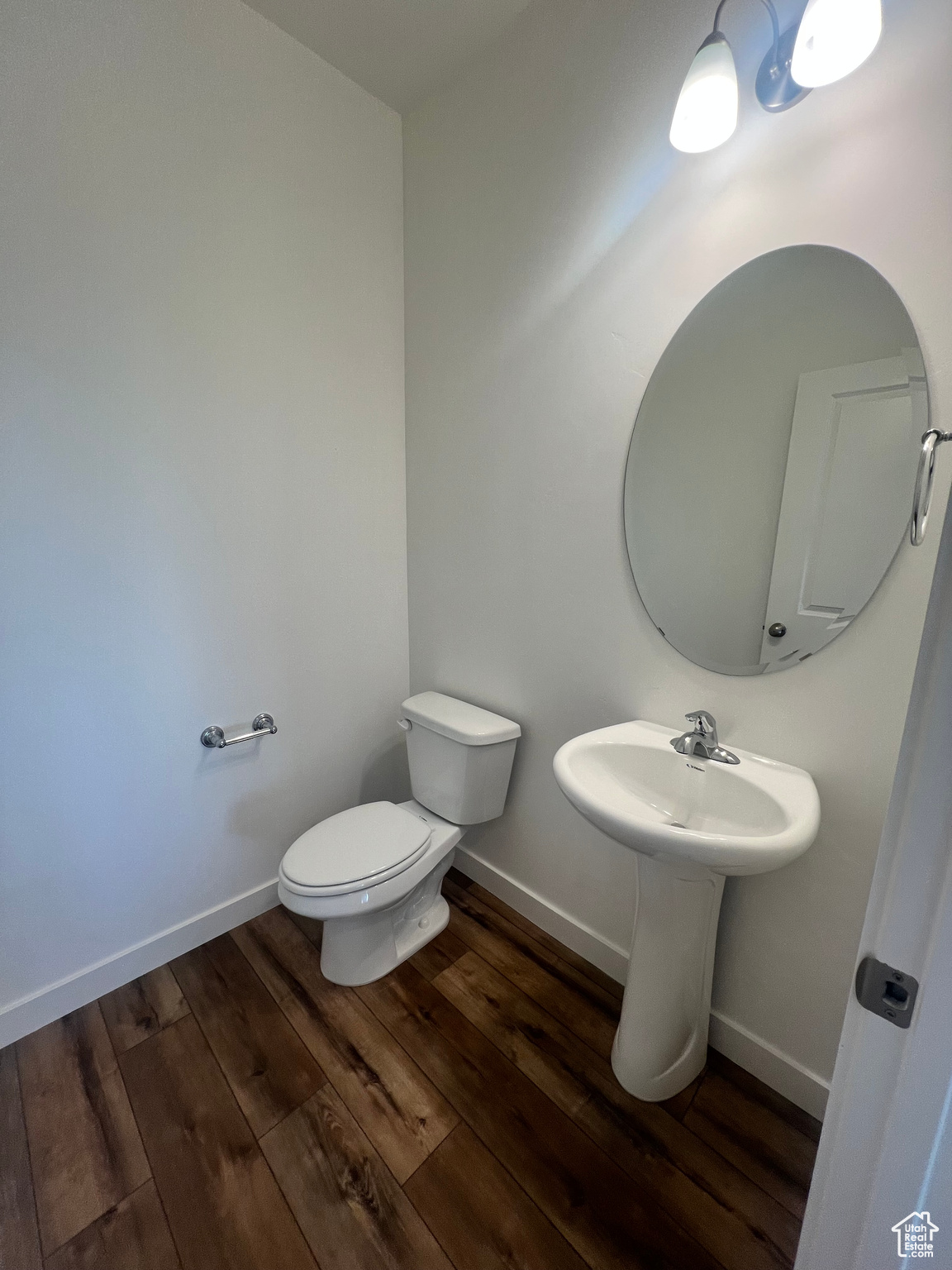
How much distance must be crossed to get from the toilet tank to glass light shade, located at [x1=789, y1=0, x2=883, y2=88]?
1536 mm

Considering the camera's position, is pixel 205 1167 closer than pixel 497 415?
Yes

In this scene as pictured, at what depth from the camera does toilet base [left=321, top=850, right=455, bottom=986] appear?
1.47 meters

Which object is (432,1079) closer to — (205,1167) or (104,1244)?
(205,1167)

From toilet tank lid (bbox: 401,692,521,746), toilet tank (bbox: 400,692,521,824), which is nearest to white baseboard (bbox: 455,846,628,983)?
toilet tank (bbox: 400,692,521,824)

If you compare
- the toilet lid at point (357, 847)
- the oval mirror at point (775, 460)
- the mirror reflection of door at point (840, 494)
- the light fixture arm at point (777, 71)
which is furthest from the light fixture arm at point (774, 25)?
the toilet lid at point (357, 847)

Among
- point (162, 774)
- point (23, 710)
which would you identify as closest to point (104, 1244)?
point (162, 774)

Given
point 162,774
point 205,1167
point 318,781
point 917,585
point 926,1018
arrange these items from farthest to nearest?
point 318,781 → point 162,774 → point 205,1167 → point 917,585 → point 926,1018

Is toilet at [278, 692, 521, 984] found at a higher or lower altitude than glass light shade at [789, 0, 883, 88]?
lower

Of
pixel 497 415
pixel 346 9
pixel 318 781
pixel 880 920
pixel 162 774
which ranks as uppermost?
pixel 346 9

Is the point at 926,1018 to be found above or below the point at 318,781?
above

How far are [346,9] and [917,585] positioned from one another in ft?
6.40

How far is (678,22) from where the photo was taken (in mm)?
1080

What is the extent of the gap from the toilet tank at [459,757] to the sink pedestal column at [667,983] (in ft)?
1.95

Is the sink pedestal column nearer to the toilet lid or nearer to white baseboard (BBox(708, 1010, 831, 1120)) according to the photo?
white baseboard (BBox(708, 1010, 831, 1120))
